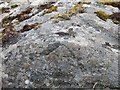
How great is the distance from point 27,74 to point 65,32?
138 cm

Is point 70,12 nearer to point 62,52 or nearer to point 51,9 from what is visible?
point 51,9

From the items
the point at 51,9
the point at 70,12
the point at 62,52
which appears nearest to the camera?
the point at 62,52

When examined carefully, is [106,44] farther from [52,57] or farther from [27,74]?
[27,74]

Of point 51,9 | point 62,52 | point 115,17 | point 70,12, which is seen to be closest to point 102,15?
point 115,17

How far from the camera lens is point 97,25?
649 cm

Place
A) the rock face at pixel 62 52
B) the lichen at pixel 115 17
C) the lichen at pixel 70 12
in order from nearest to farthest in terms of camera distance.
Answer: the rock face at pixel 62 52 → the lichen at pixel 70 12 → the lichen at pixel 115 17

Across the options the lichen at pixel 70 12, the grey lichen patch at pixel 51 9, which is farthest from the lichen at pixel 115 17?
the grey lichen patch at pixel 51 9

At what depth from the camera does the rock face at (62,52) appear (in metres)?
4.89

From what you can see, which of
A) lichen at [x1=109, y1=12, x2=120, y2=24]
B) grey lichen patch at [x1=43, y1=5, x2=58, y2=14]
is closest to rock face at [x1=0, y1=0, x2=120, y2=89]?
lichen at [x1=109, y1=12, x2=120, y2=24]

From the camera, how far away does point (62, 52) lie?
529 centimetres

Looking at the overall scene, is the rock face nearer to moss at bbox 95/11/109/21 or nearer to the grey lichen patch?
moss at bbox 95/11/109/21

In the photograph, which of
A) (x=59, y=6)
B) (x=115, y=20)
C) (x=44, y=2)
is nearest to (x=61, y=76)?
(x=115, y=20)

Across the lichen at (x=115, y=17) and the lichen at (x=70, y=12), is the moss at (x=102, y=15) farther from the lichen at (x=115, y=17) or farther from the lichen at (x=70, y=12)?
the lichen at (x=70, y=12)

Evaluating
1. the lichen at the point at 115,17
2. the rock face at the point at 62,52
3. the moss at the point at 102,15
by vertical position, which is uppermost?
the rock face at the point at 62,52
